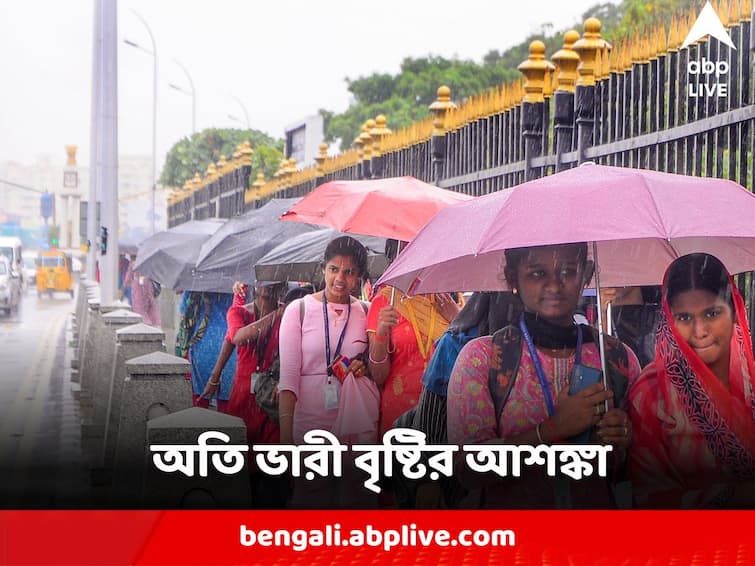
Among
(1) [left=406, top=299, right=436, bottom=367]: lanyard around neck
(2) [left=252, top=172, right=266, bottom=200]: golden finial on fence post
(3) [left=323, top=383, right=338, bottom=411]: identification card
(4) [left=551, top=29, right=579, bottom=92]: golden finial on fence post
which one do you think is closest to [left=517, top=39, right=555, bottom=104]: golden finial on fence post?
(4) [left=551, top=29, right=579, bottom=92]: golden finial on fence post

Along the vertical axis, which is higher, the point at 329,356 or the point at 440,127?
the point at 440,127

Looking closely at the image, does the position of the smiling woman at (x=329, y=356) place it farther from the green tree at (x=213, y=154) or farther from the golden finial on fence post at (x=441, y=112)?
the green tree at (x=213, y=154)

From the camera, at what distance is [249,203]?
17.9 m

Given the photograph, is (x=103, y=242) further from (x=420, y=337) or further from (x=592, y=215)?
(x=592, y=215)

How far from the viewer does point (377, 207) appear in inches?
261

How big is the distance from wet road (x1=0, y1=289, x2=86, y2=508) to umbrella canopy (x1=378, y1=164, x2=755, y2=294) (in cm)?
182

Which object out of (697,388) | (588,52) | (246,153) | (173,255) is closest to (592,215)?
(697,388)

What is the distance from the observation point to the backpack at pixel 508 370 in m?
3.90

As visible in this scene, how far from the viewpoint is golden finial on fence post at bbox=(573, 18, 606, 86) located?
6.67 meters

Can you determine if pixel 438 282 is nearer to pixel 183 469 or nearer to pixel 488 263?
pixel 488 263

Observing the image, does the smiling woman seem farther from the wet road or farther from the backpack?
the backpack

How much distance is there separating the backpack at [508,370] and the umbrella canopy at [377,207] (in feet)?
8.23

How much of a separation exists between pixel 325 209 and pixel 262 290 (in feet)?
5.16

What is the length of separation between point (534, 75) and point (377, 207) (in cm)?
148
